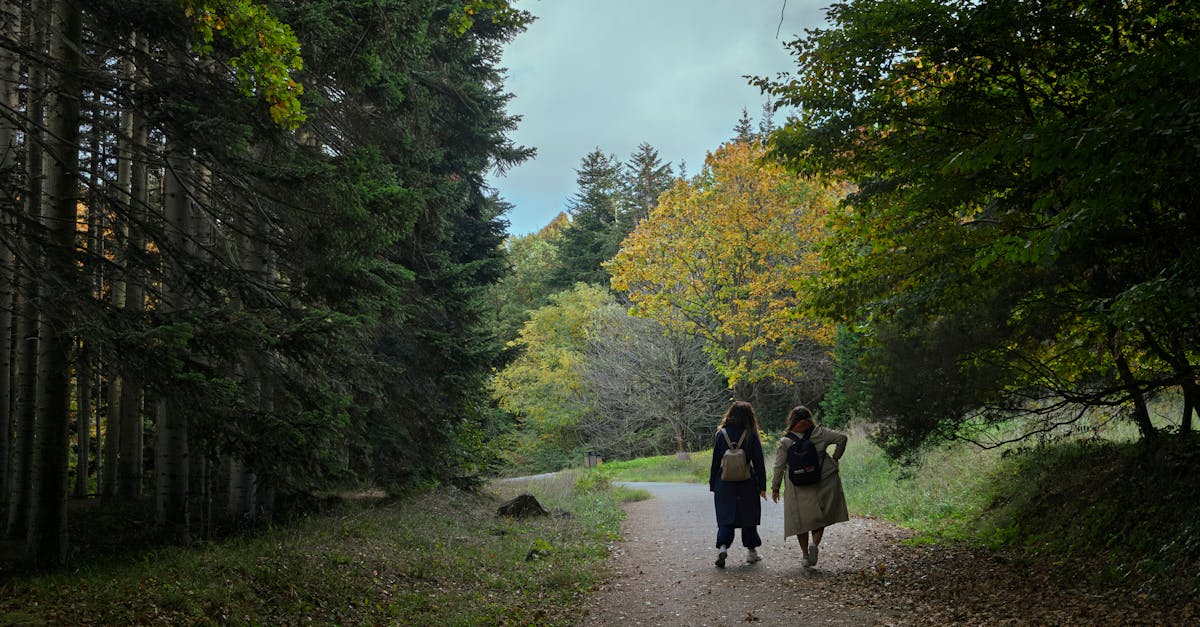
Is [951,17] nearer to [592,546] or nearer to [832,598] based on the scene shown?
[832,598]

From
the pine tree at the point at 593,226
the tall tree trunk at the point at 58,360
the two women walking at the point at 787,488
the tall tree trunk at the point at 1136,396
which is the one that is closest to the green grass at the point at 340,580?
the tall tree trunk at the point at 58,360

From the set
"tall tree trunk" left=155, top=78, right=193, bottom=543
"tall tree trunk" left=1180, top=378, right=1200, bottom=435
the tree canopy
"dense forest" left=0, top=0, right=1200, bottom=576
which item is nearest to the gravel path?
"dense forest" left=0, top=0, right=1200, bottom=576

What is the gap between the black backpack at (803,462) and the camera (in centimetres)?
867

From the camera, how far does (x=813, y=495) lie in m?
8.63

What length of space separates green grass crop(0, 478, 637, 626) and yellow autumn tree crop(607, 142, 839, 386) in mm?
13238

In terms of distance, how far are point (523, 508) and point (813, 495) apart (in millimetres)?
7036

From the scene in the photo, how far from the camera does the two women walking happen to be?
8602mm

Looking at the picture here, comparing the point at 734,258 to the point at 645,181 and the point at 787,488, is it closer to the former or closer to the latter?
the point at 787,488

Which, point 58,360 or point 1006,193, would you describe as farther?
point 1006,193

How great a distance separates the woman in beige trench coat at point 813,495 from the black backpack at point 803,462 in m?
0.05

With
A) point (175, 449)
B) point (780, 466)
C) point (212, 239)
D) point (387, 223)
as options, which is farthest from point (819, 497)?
point (212, 239)

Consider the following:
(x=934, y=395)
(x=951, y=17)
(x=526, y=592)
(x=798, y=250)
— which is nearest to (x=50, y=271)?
(x=526, y=592)

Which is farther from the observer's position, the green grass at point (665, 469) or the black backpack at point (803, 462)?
the green grass at point (665, 469)

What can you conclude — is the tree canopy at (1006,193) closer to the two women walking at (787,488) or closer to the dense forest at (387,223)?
the dense forest at (387,223)
